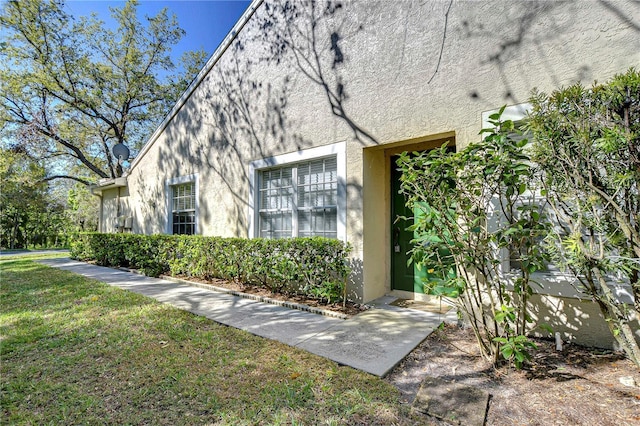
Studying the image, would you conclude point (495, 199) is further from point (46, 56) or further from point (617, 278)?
point (46, 56)

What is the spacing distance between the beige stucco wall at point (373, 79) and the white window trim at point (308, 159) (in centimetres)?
12

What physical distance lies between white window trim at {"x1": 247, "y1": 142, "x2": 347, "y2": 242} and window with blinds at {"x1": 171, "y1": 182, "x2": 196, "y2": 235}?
2.95 metres

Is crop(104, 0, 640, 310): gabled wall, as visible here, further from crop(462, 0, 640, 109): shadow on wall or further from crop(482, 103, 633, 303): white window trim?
crop(482, 103, 633, 303): white window trim

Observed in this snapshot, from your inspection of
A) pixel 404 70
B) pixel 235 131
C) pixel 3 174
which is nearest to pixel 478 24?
pixel 404 70

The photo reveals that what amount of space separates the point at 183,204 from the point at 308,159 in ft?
17.7

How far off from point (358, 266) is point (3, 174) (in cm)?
2248

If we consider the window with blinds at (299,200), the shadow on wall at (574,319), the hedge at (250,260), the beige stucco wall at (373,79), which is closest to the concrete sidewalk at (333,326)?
the hedge at (250,260)

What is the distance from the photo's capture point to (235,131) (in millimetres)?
7488

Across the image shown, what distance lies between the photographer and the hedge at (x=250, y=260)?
499cm

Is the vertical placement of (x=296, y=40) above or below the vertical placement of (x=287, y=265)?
above

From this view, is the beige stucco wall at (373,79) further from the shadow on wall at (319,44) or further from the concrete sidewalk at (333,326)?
the concrete sidewalk at (333,326)

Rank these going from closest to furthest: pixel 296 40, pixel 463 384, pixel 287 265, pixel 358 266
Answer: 1. pixel 463 384
2. pixel 358 266
3. pixel 287 265
4. pixel 296 40

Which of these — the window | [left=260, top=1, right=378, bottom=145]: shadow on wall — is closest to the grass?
[left=260, top=1, right=378, bottom=145]: shadow on wall

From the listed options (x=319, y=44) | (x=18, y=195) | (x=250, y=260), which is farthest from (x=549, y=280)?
(x=18, y=195)
